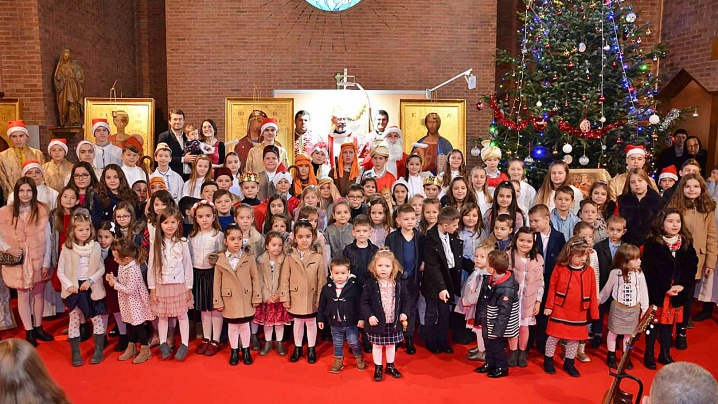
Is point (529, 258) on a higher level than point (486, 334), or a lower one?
higher

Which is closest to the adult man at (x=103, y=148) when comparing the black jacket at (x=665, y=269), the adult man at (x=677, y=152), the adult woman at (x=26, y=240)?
the adult woman at (x=26, y=240)

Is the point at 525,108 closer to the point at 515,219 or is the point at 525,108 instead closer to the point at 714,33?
the point at 515,219

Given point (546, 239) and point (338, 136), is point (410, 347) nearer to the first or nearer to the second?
Result: point (546, 239)

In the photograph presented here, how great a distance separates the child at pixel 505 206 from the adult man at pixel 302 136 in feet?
17.7

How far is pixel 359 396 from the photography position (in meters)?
4.17

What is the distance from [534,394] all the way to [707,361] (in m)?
1.93

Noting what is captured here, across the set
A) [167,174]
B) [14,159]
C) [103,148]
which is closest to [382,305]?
[167,174]

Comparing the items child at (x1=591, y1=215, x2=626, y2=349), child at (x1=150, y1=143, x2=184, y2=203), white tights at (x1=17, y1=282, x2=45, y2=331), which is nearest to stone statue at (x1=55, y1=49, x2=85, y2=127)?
child at (x1=150, y1=143, x2=184, y2=203)

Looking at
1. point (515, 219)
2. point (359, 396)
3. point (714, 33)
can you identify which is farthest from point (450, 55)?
point (359, 396)

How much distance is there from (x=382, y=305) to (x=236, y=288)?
51.1 inches

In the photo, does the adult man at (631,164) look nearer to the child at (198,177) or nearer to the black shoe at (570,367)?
the black shoe at (570,367)

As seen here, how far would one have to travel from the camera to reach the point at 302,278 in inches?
184

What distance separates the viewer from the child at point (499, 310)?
431 centimetres

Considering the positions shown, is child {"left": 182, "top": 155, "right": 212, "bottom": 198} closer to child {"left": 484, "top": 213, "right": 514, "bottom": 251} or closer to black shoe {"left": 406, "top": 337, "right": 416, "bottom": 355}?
black shoe {"left": 406, "top": 337, "right": 416, "bottom": 355}
